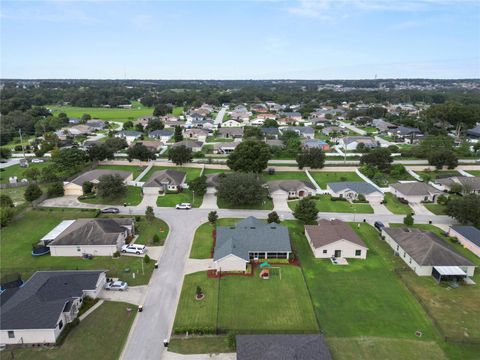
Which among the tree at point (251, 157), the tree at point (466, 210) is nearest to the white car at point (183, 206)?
the tree at point (251, 157)

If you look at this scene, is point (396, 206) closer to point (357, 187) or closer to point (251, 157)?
point (357, 187)

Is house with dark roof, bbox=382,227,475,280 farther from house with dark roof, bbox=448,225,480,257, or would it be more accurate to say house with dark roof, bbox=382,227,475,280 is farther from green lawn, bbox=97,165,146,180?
green lawn, bbox=97,165,146,180

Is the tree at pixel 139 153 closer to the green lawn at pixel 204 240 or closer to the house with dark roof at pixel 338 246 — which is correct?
the green lawn at pixel 204 240

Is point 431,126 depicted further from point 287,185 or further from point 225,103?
point 225,103

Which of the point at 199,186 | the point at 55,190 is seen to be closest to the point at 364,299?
the point at 199,186

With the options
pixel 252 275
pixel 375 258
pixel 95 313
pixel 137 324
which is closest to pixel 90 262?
pixel 95 313

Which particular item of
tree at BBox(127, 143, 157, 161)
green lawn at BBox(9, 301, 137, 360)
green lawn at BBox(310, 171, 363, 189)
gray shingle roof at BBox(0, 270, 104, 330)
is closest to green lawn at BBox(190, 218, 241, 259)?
green lawn at BBox(9, 301, 137, 360)
